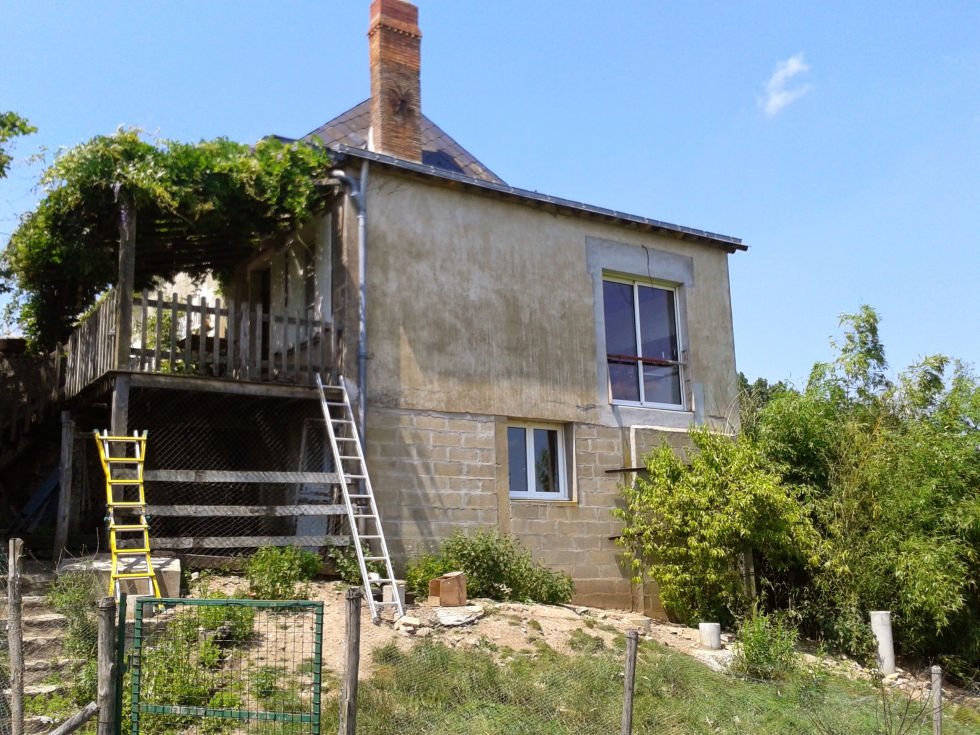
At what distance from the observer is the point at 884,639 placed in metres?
12.3

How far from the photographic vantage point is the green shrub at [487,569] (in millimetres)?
11289

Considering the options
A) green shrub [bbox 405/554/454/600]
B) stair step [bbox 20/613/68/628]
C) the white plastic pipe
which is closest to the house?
green shrub [bbox 405/554/454/600]

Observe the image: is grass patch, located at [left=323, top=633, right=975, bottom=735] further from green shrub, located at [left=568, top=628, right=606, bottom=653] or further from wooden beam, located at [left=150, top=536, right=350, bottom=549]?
wooden beam, located at [left=150, top=536, right=350, bottom=549]

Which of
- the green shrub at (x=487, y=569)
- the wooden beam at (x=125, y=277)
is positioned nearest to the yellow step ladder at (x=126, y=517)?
the wooden beam at (x=125, y=277)

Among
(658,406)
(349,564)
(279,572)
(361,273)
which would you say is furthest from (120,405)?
(658,406)

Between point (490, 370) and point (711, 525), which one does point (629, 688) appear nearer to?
point (711, 525)

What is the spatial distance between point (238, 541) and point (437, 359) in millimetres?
3555

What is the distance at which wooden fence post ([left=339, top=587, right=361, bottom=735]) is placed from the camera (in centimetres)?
567

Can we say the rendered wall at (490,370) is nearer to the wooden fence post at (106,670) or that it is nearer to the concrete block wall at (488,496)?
the concrete block wall at (488,496)

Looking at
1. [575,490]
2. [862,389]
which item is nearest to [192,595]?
[575,490]

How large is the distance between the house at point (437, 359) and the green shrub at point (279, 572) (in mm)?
583

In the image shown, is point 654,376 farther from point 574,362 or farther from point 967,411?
point 967,411

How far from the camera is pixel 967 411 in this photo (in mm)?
14297

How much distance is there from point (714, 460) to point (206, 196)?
23.8 ft
